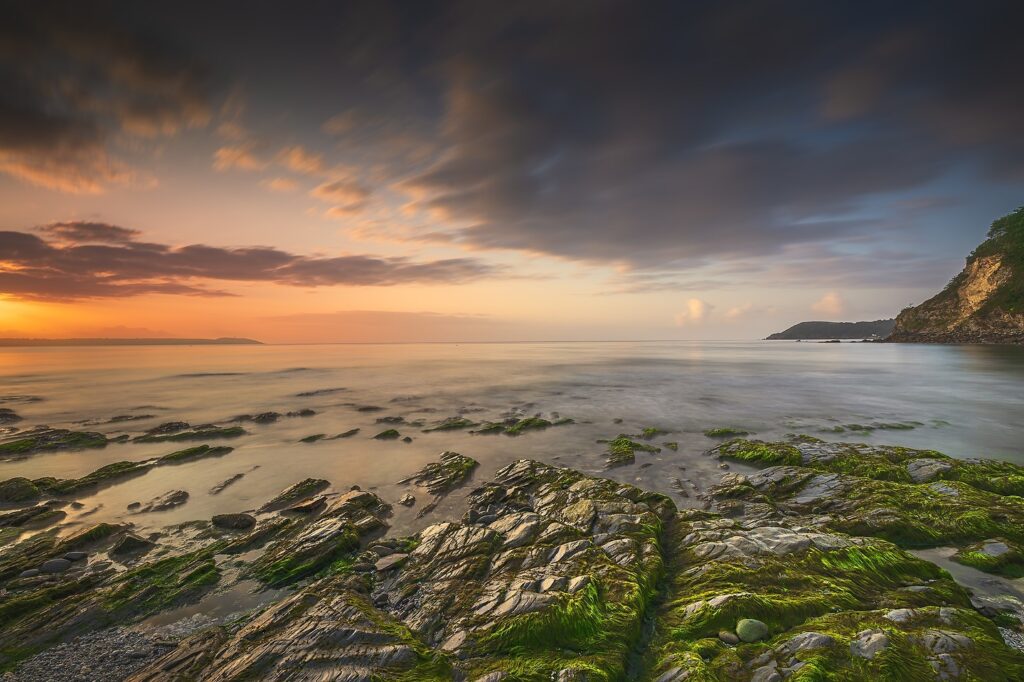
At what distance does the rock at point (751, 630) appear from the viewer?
5172 mm

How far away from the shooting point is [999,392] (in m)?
29.6

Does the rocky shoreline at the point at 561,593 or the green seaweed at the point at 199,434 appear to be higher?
the rocky shoreline at the point at 561,593

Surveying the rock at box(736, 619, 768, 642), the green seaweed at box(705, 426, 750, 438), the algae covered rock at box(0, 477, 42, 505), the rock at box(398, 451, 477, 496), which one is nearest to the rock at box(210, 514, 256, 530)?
the rock at box(398, 451, 477, 496)

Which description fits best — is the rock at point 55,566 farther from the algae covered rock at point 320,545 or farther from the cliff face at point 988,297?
the cliff face at point 988,297

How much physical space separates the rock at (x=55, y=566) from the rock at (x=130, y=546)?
0.72 meters

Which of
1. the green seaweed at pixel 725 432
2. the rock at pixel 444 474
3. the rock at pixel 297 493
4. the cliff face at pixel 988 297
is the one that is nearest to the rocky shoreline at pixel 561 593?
the rock at pixel 297 493

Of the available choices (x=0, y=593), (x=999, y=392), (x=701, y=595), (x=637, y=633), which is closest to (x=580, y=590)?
(x=637, y=633)

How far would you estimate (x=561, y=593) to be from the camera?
6.22 metres

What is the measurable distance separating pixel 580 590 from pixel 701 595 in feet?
6.22

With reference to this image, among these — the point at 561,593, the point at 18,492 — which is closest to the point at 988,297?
the point at 561,593

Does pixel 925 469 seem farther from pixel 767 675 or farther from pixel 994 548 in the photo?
pixel 767 675

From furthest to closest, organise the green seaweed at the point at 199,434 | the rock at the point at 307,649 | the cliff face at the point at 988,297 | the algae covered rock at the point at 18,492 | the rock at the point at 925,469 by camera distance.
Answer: the cliff face at the point at 988,297
the green seaweed at the point at 199,434
the algae covered rock at the point at 18,492
the rock at the point at 925,469
the rock at the point at 307,649

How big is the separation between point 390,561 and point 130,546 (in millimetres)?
→ 6470

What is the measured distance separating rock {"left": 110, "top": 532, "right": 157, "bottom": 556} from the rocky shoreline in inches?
1.7
